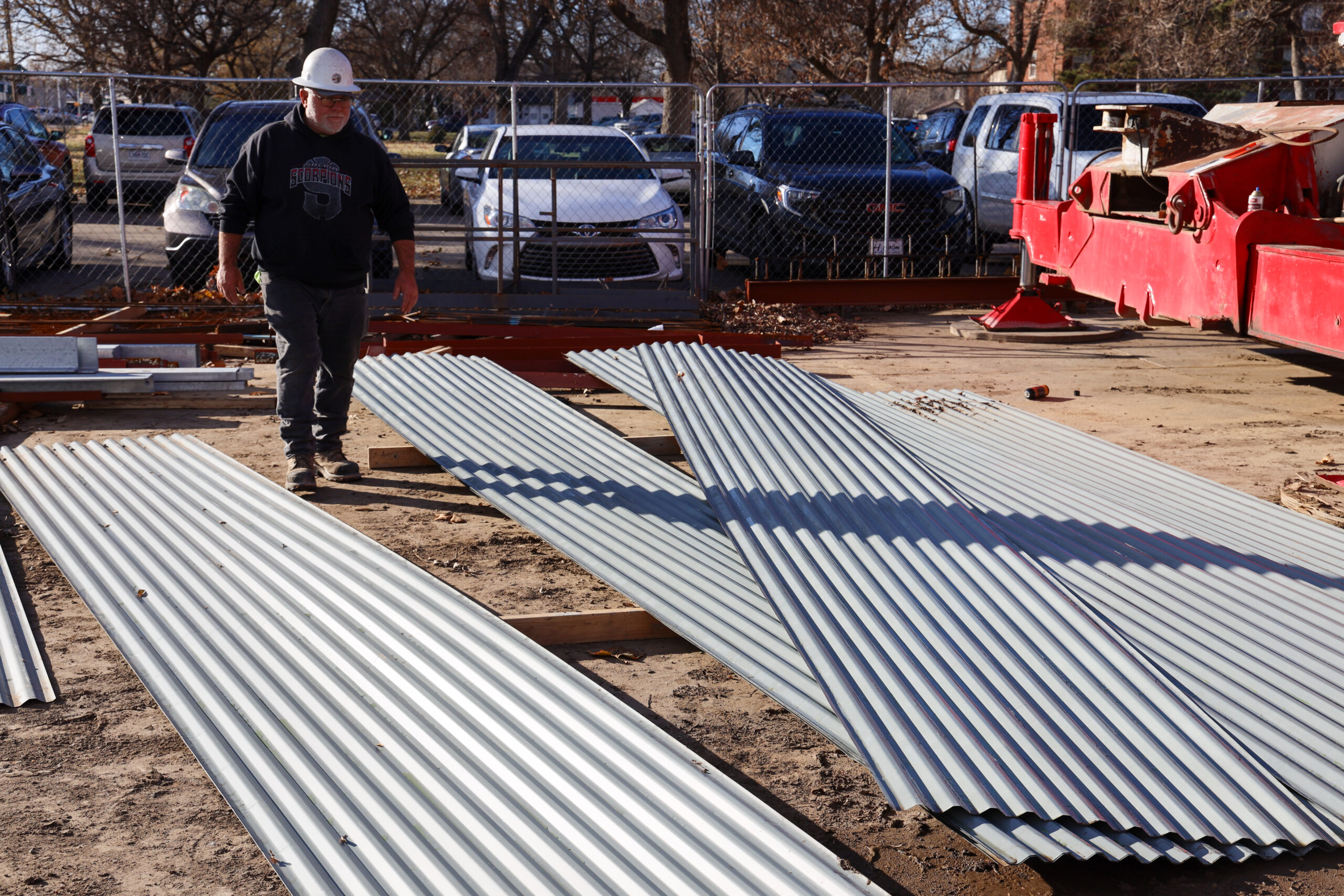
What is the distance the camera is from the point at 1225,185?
7824 mm

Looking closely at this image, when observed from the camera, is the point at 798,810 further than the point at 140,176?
No

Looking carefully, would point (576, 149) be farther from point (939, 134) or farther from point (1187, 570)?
point (939, 134)

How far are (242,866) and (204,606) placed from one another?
153 centimetres

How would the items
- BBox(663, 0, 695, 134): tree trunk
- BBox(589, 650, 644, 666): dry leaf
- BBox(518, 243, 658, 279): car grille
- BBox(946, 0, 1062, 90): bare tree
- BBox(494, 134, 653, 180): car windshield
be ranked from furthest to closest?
1. BBox(946, 0, 1062, 90): bare tree
2. BBox(663, 0, 695, 134): tree trunk
3. BBox(494, 134, 653, 180): car windshield
4. BBox(518, 243, 658, 279): car grille
5. BBox(589, 650, 644, 666): dry leaf

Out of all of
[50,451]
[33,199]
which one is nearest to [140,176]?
[33,199]

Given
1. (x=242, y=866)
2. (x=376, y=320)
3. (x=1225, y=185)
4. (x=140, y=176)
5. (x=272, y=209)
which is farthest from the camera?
(x=140, y=176)

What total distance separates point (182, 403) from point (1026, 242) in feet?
23.2

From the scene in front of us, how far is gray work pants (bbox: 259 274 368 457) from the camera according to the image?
19.3ft

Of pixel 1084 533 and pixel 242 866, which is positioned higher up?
pixel 1084 533

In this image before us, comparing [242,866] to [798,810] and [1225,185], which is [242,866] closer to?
[798,810]

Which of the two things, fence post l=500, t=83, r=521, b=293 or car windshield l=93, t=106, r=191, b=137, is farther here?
car windshield l=93, t=106, r=191, b=137

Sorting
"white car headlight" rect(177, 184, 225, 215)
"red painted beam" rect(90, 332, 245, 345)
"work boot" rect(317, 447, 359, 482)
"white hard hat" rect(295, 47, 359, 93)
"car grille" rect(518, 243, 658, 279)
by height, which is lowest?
"work boot" rect(317, 447, 359, 482)

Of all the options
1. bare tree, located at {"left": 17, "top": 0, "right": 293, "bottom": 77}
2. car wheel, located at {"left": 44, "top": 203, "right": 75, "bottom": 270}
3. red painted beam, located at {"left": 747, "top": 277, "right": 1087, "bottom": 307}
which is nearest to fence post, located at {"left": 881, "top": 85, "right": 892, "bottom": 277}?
red painted beam, located at {"left": 747, "top": 277, "right": 1087, "bottom": 307}

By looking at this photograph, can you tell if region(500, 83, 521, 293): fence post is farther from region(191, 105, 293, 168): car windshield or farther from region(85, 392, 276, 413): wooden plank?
region(85, 392, 276, 413): wooden plank
